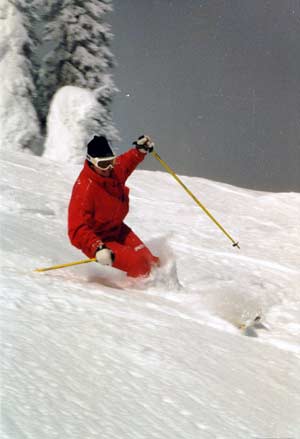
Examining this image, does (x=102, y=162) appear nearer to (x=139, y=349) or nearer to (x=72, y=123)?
(x=139, y=349)

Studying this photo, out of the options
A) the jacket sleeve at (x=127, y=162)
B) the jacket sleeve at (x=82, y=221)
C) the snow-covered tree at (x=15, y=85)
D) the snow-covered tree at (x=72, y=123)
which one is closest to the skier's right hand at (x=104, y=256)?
the jacket sleeve at (x=82, y=221)

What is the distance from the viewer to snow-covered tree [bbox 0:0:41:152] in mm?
16562

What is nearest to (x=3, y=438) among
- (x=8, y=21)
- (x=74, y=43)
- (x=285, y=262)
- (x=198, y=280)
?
(x=198, y=280)

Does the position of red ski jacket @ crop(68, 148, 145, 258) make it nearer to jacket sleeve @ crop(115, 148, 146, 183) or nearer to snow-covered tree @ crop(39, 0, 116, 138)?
jacket sleeve @ crop(115, 148, 146, 183)

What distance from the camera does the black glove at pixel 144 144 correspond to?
5.34m

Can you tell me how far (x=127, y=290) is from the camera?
4.47 meters

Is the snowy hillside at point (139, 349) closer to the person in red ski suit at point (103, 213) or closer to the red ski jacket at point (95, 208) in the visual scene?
the person in red ski suit at point (103, 213)

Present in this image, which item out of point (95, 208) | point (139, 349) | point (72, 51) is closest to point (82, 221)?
point (95, 208)

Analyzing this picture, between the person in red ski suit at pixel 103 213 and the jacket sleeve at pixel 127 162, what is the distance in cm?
3

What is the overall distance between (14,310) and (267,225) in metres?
8.24

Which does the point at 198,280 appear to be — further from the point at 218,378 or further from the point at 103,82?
the point at 103,82

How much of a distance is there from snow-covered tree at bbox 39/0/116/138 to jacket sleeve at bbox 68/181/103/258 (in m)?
13.9

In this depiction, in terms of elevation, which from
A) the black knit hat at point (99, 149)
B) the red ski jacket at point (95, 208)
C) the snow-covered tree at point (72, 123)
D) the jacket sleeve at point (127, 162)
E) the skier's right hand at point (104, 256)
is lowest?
the snow-covered tree at point (72, 123)

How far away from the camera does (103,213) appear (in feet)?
15.4
